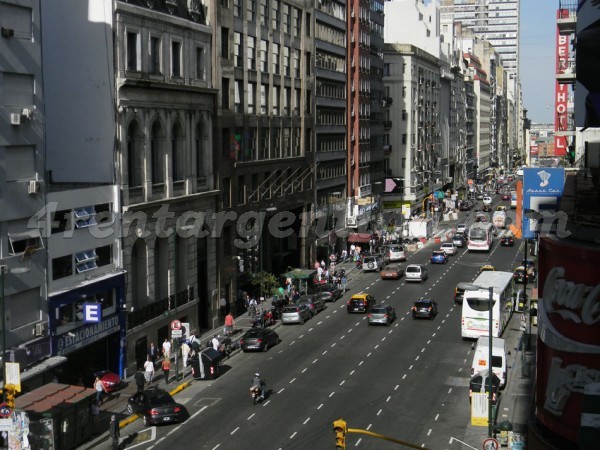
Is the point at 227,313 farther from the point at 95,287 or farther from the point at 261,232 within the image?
the point at 95,287

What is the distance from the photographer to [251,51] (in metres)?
72.1

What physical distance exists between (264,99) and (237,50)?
7118mm

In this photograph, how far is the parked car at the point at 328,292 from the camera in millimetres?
73125

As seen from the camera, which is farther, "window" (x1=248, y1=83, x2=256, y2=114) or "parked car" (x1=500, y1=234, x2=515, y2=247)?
"parked car" (x1=500, y1=234, x2=515, y2=247)

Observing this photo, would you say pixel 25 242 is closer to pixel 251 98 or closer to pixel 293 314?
pixel 293 314

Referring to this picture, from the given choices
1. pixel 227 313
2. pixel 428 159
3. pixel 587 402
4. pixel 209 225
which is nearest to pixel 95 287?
pixel 209 225

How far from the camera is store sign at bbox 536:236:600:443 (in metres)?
23.4

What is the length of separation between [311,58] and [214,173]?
26741 mm

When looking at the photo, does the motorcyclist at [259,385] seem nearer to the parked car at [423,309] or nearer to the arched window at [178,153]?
the arched window at [178,153]

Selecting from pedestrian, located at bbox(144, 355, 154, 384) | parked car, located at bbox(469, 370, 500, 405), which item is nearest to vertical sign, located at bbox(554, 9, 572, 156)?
parked car, located at bbox(469, 370, 500, 405)

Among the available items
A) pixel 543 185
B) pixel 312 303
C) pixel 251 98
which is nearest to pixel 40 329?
pixel 543 185

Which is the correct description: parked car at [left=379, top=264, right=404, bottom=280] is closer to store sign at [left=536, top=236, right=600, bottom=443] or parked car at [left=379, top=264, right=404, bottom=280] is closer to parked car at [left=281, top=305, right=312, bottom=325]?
parked car at [left=281, top=305, right=312, bottom=325]

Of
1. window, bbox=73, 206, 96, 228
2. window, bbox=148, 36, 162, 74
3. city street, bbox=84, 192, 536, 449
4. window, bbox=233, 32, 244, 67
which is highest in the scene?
window, bbox=233, 32, 244, 67

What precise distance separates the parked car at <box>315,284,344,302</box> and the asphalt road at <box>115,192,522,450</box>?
438cm
